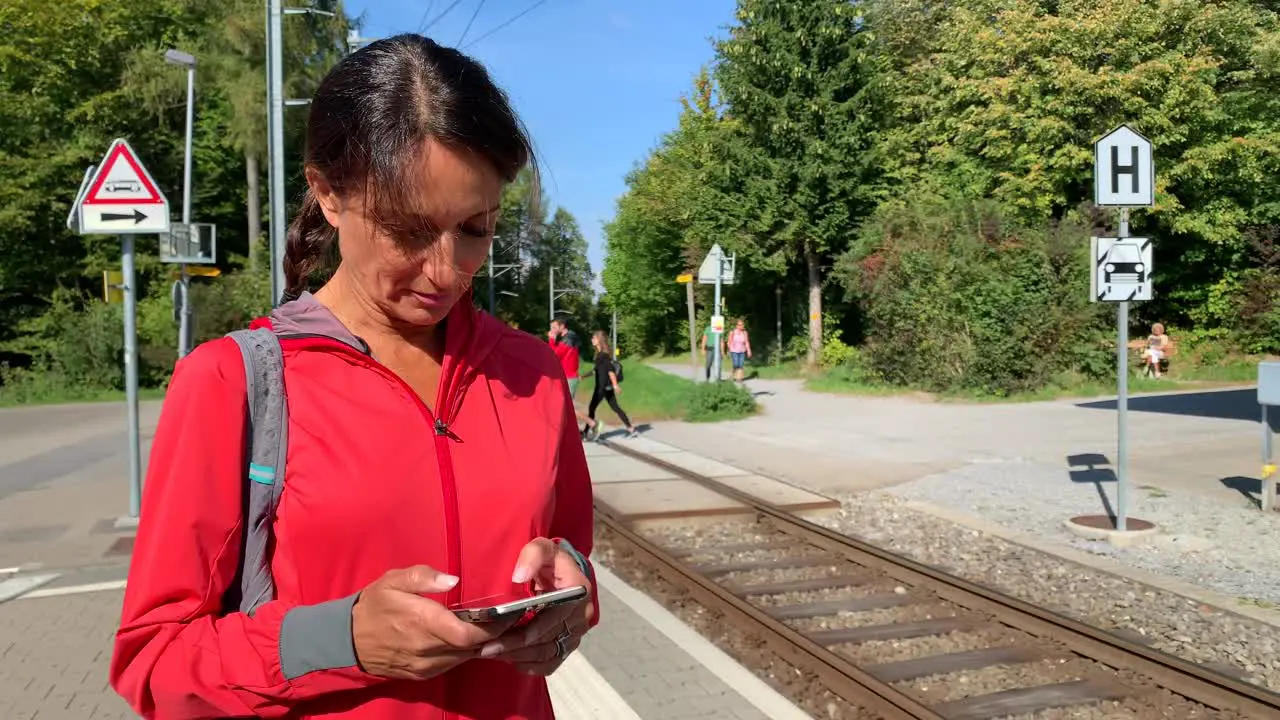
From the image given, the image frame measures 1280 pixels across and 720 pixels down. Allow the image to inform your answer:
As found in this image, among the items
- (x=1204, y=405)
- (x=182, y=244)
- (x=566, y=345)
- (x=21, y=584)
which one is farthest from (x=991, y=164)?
(x=21, y=584)

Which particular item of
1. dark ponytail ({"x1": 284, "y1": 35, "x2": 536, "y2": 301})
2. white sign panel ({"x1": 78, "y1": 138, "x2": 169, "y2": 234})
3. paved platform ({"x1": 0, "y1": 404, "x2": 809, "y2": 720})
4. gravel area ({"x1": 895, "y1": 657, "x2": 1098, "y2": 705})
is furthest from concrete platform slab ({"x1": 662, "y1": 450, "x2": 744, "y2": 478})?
dark ponytail ({"x1": 284, "y1": 35, "x2": 536, "y2": 301})

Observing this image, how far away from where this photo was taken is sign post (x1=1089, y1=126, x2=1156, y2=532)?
8.07 meters

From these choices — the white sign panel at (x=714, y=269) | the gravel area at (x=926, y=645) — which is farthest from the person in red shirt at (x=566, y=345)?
the gravel area at (x=926, y=645)

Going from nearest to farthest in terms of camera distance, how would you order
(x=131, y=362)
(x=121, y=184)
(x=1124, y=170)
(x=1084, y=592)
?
(x=1084, y=592), (x=1124, y=170), (x=121, y=184), (x=131, y=362)

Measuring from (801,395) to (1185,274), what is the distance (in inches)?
Answer: 555

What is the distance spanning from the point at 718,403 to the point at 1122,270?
1105 cm

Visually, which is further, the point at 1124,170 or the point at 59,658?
the point at 1124,170

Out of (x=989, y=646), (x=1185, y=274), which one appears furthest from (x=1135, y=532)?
(x=1185, y=274)

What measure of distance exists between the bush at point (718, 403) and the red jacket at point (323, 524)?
16.9 m

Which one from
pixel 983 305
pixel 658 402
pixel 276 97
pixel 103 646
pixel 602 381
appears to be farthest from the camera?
pixel 983 305

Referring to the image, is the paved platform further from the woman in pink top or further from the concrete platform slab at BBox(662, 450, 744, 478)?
the woman in pink top

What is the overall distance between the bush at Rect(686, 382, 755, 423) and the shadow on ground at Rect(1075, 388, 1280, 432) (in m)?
6.39

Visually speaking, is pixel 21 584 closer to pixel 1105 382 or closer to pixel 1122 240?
pixel 1122 240

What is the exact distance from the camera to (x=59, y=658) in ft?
17.6
